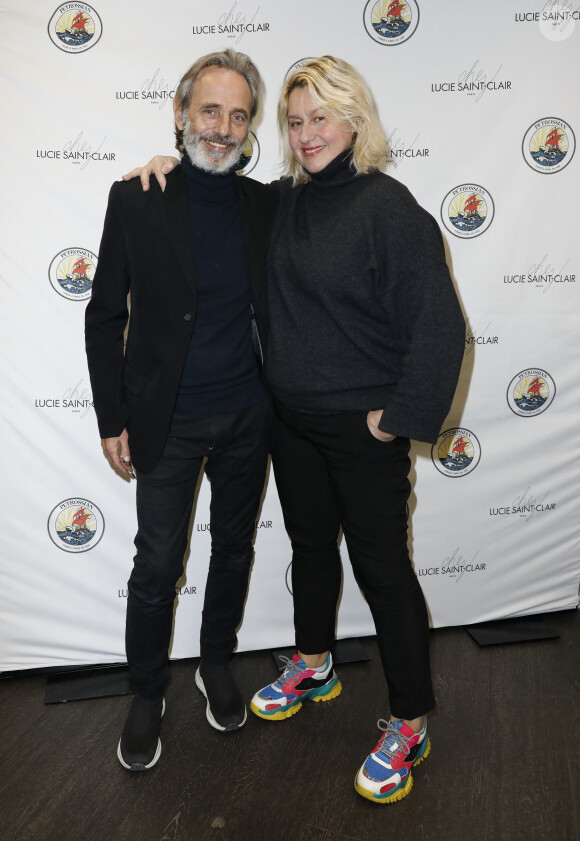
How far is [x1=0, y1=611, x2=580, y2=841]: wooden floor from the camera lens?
167 centimetres

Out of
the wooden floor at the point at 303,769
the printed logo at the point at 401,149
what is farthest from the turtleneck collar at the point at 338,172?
the wooden floor at the point at 303,769

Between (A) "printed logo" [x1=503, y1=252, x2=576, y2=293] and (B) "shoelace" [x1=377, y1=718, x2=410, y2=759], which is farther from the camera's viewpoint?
(A) "printed logo" [x1=503, y1=252, x2=576, y2=293]

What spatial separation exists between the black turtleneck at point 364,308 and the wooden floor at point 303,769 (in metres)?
0.91

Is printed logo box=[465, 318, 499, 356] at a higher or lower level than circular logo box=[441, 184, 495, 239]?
lower

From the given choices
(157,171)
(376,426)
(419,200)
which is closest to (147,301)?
(157,171)

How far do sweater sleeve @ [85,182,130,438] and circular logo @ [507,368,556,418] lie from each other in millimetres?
1358

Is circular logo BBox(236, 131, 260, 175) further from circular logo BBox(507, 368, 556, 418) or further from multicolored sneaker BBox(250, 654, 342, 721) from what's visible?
multicolored sneaker BBox(250, 654, 342, 721)

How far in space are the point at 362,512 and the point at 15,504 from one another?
1161mm

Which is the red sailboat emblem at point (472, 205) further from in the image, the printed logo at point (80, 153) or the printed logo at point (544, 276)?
the printed logo at point (80, 153)

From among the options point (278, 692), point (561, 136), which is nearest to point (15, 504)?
point (278, 692)

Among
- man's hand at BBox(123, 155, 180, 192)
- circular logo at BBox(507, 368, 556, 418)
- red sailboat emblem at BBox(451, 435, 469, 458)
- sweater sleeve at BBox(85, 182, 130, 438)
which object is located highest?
man's hand at BBox(123, 155, 180, 192)

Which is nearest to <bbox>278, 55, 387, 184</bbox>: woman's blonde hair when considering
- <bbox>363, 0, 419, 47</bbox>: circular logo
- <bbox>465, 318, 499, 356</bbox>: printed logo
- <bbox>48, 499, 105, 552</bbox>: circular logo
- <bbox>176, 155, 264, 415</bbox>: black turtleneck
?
<bbox>176, 155, 264, 415</bbox>: black turtleneck

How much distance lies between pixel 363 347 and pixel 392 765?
1.02m

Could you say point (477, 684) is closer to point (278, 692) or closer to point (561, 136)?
point (278, 692)
